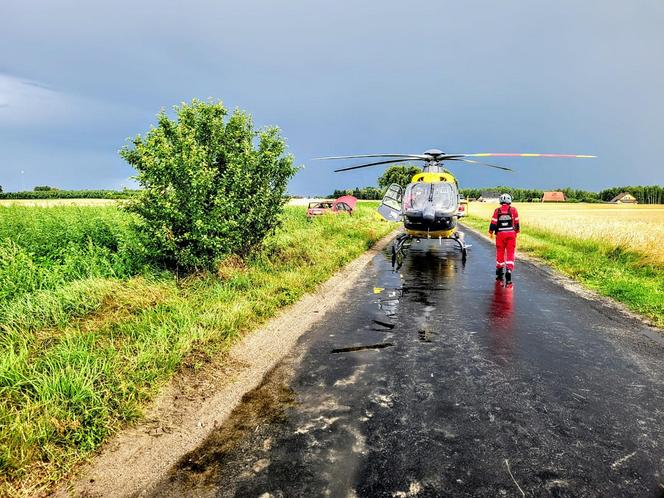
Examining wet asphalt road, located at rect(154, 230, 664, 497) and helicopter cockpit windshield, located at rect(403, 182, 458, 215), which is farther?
helicopter cockpit windshield, located at rect(403, 182, 458, 215)

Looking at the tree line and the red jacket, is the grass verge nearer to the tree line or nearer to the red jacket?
the red jacket

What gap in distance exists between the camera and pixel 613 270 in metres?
11.2

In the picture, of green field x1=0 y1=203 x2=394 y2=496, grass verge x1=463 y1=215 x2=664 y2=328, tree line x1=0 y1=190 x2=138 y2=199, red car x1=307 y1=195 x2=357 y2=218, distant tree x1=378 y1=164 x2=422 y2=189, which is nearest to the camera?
green field x1=0 y1=203 x2=394 y2=496

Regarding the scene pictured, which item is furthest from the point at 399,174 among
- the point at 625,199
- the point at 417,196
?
the point at 625,199

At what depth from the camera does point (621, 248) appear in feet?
44.5

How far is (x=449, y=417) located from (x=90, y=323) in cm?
476

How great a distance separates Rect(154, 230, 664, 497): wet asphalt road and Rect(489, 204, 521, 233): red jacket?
3.53 metres

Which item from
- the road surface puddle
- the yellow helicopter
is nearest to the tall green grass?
the road surface puddle

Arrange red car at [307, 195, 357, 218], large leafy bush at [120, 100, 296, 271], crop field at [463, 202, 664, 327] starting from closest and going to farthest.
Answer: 1. large leafy bush at [120, 100, 296, 271]
2. crop field at [463, 202, 664, 327]
3. red car at [307, 195, 357, 218]

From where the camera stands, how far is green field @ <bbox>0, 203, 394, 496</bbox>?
3283 mm

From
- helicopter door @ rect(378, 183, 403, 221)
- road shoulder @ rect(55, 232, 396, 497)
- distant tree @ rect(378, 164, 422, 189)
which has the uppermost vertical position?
distant tree @ rect(378, 164, 422, 189)

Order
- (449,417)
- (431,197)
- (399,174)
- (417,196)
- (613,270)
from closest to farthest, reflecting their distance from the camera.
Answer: (449,417), (613,270), (431,197), (417,196), (399,174)

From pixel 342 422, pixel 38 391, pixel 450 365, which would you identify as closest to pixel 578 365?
pixel 450 365

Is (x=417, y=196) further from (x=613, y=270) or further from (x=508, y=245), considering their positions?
(x=613, y=270)
